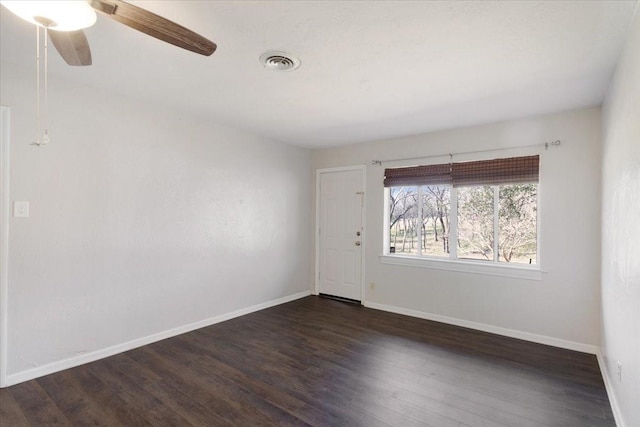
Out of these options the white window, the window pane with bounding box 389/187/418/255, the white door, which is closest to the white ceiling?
the white window

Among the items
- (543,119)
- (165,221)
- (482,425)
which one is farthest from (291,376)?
(543,119)

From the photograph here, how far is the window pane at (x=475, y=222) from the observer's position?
12.1ft

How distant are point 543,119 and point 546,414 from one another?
2.76m

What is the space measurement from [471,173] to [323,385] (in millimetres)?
2844

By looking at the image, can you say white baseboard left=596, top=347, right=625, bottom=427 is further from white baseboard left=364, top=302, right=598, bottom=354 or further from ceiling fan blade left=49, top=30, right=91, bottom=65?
ceiling fan blade left=49, top=30, right=91, bottom=65

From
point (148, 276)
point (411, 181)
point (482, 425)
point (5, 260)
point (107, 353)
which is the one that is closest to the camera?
point (482, 425)

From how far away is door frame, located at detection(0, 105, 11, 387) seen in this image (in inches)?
92.0

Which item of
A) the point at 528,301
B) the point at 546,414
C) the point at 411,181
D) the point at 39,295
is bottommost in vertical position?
the point at 546,414

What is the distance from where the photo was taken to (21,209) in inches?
95.6

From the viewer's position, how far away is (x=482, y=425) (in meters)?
2.00

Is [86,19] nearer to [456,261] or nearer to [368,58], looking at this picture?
[368,58]

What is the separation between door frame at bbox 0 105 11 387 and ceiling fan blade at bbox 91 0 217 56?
1834 mm

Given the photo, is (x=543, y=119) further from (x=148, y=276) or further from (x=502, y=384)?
(x=148, y=276)

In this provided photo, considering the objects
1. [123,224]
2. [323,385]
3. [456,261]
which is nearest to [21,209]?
[123,224]
